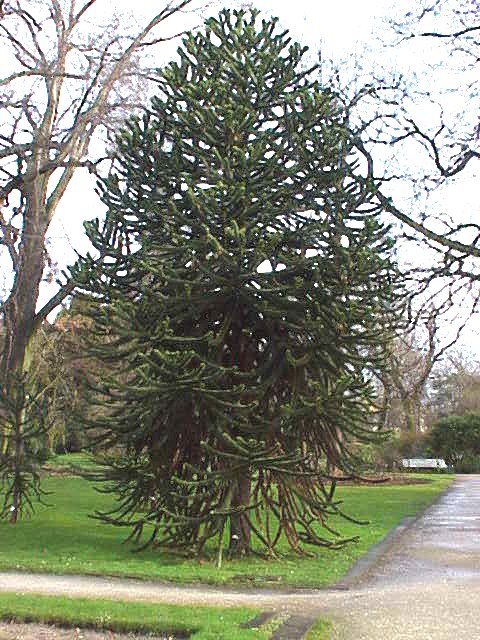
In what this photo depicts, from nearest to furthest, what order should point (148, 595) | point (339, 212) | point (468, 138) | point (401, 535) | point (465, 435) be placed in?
point (148, 595) → point (339, 212) → point (401, 535) → point (468, 138) → point (465, 435)

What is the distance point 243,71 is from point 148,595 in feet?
21.2

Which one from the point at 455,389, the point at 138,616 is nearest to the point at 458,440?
the point at 455,389

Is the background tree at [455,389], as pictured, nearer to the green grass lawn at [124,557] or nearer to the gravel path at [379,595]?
the green grass lawn at [124,557]

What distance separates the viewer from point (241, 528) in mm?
10000

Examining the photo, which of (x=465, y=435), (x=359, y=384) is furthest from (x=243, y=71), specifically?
(x=465, y=435)

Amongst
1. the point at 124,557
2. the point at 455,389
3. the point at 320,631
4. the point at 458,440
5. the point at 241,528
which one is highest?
the point at 455,389

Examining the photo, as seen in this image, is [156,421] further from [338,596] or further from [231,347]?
[338,596]

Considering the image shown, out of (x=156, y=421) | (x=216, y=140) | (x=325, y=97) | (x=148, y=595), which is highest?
(x=325, y=97)

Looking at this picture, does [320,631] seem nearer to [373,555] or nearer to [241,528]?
[241,528]

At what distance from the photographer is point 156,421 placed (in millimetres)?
9688

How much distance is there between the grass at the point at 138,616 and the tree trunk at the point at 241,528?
115 inches

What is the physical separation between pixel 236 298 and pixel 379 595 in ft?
12.6

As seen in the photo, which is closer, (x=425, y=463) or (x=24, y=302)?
(x=24, y=302)

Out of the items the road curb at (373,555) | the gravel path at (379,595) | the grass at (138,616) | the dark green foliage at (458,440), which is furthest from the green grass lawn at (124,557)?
the dark green foliage at (458,440)
